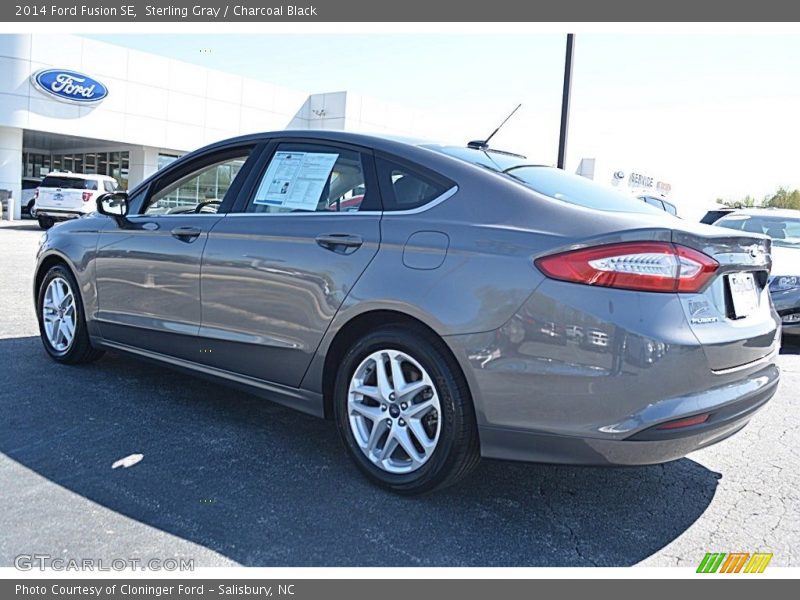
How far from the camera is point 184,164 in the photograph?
14.4ft

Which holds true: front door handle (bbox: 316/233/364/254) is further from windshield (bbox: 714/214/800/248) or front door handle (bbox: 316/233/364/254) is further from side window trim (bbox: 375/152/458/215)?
windshield (bbox: 714/214/800/248)

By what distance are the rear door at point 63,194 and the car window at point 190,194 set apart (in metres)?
17.7

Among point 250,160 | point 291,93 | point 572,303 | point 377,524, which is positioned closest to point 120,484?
point 377,524

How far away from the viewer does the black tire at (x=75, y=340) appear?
485 cm

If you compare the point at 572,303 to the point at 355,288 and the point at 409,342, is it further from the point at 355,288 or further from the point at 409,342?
the point at 355,288

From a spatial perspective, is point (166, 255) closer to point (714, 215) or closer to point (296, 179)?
point (296, 179)

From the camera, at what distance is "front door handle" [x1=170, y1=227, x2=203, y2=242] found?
3986 mm

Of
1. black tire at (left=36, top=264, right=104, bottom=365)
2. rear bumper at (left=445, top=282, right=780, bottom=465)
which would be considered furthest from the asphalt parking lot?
black tire at (left=36, top=264, right=104, bottom=365)

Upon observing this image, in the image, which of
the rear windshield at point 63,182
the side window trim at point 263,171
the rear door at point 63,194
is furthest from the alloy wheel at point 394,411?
the rear windshield at point 63,182

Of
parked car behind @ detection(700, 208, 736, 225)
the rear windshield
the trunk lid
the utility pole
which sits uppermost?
the utility pole

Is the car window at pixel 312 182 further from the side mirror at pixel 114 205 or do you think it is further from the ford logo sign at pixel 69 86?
the ford logo sign at pixel 69 86

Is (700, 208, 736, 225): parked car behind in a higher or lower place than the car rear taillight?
higher

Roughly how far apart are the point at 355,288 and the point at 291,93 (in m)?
32.7

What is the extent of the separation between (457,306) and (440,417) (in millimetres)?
481
